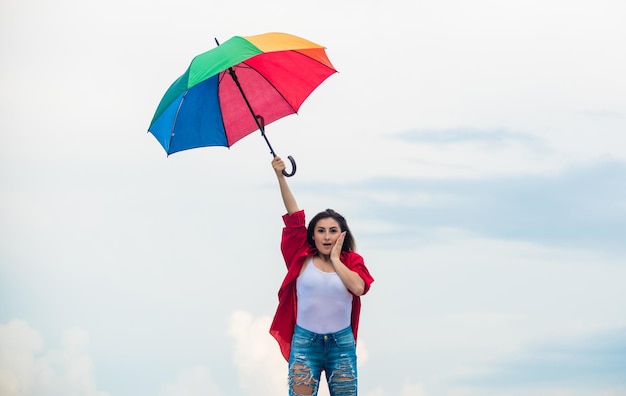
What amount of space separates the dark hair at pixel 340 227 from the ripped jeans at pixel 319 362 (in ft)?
2.78

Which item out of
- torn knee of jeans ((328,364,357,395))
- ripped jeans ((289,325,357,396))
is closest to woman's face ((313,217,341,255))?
ripped jeans ((289,325,357,396))

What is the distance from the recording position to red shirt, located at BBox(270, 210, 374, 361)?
8.66 m

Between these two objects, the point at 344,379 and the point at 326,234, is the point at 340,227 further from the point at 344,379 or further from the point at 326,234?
the point at 344,379

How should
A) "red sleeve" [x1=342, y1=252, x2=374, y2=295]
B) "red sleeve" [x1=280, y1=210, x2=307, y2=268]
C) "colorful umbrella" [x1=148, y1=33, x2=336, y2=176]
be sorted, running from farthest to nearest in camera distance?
1. "colorful umbrella" [x1=148, y1=33, x2=336, y2=176]
2. "red sleeve" [x1=280, y1=210, x2=307, y2=268]
3. "red sleeve" [x1=342, y1=252, x2=374, y2=295]

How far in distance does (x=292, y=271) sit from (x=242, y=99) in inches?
71.4

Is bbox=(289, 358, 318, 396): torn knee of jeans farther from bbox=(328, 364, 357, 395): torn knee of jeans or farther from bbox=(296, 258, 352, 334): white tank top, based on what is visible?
bbox=(296, 258, 352, 334): white tank top

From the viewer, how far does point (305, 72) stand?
9.14 metres

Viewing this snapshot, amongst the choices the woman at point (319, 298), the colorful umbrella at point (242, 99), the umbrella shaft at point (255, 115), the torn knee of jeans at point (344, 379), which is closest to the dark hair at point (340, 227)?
the woman at point (319, 298)

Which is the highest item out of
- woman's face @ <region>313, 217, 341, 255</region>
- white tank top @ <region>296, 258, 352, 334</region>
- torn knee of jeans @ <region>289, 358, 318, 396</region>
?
woman's face @ <region>313, 217, 341, 255</region>

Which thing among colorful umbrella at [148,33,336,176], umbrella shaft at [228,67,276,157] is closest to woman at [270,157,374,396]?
umbrella shaft at [228,67,276,157]

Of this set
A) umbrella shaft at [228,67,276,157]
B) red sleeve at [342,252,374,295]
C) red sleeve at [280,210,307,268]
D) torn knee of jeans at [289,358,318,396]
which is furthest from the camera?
umbrella shaft at [228,67,276,157]

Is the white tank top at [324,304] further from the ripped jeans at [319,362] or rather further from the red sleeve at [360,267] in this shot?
the red sleeve at [360,267]

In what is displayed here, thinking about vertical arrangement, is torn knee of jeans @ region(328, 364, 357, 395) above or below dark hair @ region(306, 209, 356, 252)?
below

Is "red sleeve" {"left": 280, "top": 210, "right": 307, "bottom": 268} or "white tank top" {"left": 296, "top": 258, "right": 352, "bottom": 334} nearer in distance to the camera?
"white tank top" {"left": 296, "top": 258, "right": 352, "bottom": 334}
